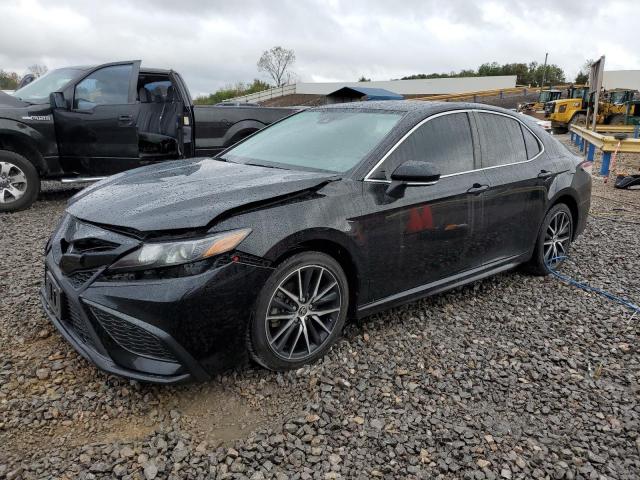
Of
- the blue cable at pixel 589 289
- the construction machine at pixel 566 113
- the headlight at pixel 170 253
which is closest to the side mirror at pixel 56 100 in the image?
the headlight at pixel 170 253

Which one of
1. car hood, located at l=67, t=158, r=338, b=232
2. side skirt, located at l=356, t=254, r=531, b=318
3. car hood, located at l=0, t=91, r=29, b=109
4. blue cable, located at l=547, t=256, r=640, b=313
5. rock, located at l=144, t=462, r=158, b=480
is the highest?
car hood, located at l=0, t=91, r=29, b=109

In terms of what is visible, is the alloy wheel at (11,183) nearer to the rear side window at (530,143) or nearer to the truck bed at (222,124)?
the truck bed at (222,124)

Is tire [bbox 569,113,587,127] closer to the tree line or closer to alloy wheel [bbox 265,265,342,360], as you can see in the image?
alloy wheel [bbox 265,265,342,360]

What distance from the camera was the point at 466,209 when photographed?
145 inches

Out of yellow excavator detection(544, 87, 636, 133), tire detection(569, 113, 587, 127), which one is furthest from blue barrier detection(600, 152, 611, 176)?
tire detection(569, 113, 587, 127)

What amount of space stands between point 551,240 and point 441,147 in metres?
1.78

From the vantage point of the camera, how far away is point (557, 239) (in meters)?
4.79

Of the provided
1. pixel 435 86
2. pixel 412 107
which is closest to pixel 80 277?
pixel 412 107

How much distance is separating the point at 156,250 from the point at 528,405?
216 cm

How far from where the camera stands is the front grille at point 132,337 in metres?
2.44

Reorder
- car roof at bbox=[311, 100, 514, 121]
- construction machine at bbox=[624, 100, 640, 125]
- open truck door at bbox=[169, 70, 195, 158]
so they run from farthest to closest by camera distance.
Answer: construction machine at bbox=[624, 100, 640, 125]
open truck door at bbox=[169, 70, 195, 158]
car roof at bbox=[311, 100, 514, 121]

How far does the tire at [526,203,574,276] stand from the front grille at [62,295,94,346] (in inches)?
147

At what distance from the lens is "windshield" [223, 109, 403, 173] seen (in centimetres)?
339

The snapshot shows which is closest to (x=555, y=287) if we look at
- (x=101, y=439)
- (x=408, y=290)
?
(x=408, y=290)
